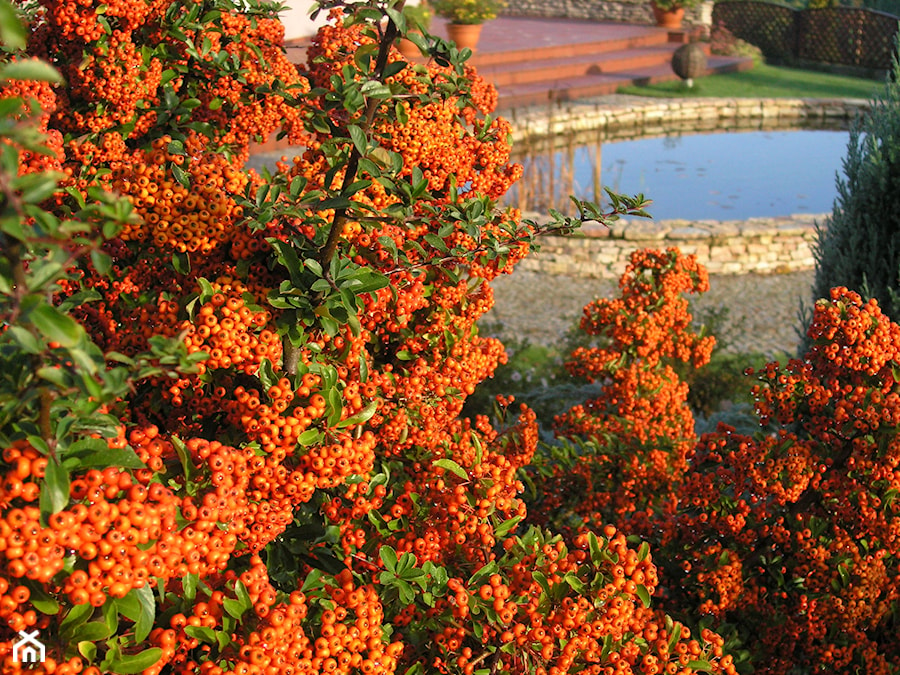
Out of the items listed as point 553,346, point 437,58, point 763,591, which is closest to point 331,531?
point 437,58

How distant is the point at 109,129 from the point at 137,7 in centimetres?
37

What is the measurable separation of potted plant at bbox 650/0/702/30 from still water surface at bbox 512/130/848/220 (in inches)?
281

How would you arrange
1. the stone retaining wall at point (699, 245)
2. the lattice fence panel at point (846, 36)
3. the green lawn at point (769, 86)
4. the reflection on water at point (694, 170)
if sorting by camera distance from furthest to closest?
the lattice fence panel at point (846, 36)
the green lawn at point (769, 86)
the reflection on water at point (694, 170)
the stone retaining wall at point (699, 245)

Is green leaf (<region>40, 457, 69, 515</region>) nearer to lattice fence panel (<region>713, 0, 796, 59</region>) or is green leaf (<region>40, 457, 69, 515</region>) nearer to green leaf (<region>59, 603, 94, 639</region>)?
green leaf (<region>59, 603, 94, 639</region>)

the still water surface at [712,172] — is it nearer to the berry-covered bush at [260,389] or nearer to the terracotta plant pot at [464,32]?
the terracotta plant pot at [464,32]

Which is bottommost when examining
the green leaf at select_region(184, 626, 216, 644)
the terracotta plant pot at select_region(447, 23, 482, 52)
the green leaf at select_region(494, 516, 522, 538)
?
the green leaf at select_region(494, 516, 522, 538)

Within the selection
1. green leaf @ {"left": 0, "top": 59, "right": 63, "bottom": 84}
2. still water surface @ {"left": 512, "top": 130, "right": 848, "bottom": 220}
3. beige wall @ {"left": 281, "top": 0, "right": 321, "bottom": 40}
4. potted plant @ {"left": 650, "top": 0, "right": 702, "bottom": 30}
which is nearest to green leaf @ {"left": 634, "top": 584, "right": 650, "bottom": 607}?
green leaf @ {"left": 0, "top": 59, "right": 63, "bottom": 84}

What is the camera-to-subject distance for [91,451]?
1263 mm

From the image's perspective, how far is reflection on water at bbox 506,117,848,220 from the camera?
11023 millimetres

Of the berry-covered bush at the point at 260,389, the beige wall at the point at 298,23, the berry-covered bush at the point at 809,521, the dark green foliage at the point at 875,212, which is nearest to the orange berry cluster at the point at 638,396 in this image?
the berry-covered bush at the point at 809,521

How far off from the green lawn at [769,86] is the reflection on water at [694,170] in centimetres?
180

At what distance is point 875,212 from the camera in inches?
167

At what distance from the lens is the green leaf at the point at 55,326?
38.9 inches

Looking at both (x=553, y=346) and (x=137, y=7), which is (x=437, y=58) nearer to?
(x=137, y=7)
